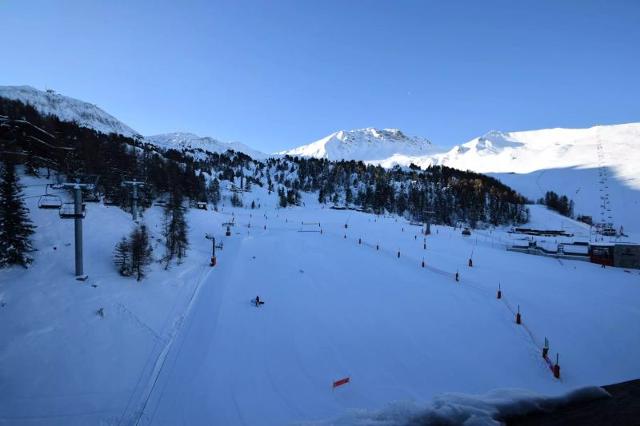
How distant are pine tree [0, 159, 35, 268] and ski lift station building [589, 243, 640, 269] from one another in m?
56.4

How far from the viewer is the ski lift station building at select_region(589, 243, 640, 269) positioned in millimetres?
36062

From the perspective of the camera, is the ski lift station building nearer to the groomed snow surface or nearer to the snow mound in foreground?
the groomed snow surface

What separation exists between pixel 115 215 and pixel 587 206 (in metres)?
228

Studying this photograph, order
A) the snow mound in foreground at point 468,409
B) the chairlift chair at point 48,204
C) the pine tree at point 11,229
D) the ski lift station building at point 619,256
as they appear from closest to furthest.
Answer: the snow mound in foreground at point 468,409 < the chairlift chair at point 48,204 < the pine tree at point 11,229 < the ski lift station building at point 619,256

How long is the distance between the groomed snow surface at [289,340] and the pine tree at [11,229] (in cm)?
109

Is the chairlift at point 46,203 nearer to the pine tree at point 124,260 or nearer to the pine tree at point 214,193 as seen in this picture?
the pine tree at point 124,260

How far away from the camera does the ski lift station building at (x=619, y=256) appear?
36.1 m

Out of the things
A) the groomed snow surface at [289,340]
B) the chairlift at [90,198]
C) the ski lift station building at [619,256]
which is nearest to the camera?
the groomed snow surface at [289,340]

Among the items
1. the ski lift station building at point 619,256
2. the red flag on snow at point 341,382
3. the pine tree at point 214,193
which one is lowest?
the red flag on snow at point 341,382

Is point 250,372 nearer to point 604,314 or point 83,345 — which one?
point 83,345

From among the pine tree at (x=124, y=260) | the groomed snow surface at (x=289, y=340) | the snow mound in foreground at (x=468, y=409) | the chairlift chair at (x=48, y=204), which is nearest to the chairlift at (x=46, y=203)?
the chairlift chair at (x=48, y=204)

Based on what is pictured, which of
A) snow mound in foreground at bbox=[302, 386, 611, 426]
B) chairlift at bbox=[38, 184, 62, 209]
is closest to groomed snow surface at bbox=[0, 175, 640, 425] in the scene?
snow mound in foreground at bbox=[302, 386, 611, 426]

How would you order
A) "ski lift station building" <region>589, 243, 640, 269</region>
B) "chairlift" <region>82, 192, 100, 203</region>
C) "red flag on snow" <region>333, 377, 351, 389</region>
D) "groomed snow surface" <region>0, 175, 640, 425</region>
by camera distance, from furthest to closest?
"chairlift" <region>82, 192, 100, 203</region>, "ski lift station building" <region>589, 243, 640, 269</region>, "red flag on snow" <region>333, 377, 351, 389</region>, "groomed snow surface" <region>0, 175, 640, 425</region>

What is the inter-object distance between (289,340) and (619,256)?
41.9m
